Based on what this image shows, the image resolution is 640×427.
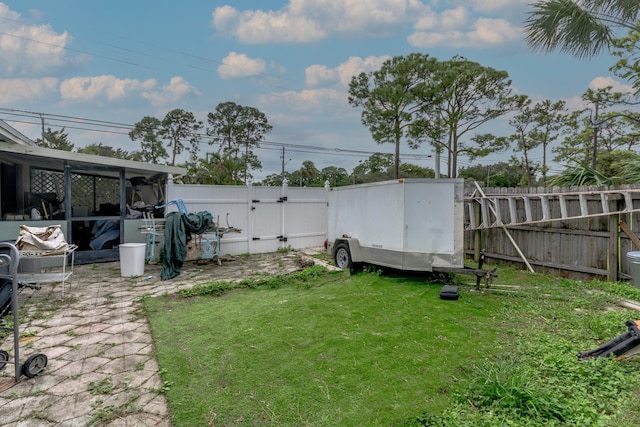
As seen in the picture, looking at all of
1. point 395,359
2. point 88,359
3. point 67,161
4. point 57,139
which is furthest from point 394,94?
point 57,139

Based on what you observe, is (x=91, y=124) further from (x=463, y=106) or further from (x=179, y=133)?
(x=463, y=106)

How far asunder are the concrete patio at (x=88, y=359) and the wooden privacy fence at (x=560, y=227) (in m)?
6.35

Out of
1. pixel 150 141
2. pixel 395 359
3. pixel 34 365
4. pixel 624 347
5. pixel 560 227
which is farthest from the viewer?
pixel 150 141

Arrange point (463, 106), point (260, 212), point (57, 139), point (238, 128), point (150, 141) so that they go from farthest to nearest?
point (238, 128)
point (150, 141)
point (57, 139)
point (463, 106)
point (260, 212)

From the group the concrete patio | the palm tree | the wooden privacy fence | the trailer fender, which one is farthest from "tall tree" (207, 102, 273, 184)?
the palm tree

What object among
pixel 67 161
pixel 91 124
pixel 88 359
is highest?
pixel 91 124

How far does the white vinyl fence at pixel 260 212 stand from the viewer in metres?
8.41

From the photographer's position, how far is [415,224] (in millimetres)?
5387

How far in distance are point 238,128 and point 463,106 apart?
58.4 ft

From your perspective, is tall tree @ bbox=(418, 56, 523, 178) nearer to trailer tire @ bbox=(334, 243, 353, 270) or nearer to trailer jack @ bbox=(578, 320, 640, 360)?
trailer tire @ bbox=(334, 243, 353, 270)

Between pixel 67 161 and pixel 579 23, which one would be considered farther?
pixel 67 161

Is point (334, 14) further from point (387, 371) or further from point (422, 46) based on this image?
point (387, 371)

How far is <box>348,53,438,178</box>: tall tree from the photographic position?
19.7 metres

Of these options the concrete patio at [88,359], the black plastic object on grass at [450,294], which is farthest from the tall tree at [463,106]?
the concrete patio at [88,359]
